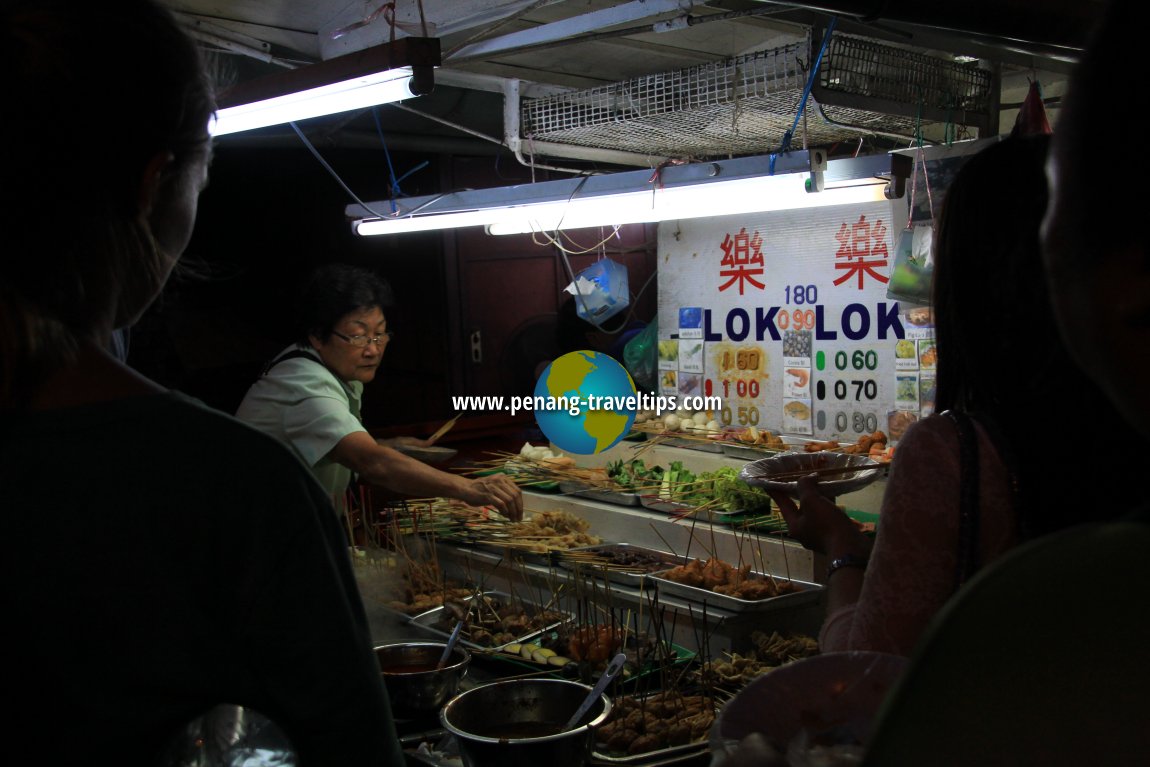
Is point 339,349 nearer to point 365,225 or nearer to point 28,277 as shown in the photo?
point 365,225

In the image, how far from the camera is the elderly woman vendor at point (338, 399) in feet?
13.9

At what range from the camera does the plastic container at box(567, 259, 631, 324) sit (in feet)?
19.5

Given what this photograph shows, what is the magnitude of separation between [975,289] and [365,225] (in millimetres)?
4303

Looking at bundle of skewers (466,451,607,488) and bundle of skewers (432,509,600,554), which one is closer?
bundle of skewers (432,509,600,554)

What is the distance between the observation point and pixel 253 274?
8.97 meters

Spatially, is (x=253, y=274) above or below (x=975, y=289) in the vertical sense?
above

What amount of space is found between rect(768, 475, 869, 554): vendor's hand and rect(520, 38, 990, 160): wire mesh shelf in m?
2.48

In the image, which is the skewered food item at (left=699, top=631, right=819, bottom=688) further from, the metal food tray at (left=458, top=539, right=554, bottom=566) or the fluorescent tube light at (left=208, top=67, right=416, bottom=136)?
the fluorescent tube light at (left=208, top=67, right=416, bottom=136)

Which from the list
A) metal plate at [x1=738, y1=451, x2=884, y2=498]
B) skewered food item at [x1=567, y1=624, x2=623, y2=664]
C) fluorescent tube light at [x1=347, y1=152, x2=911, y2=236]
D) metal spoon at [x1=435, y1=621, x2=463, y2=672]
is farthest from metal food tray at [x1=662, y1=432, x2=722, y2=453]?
metal spoon at [x1=435, y1=621, x2=463, y2=672]

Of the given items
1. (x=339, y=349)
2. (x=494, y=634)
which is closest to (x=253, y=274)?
(x=339, y=349)

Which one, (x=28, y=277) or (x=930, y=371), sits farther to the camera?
(x=930, y=371)

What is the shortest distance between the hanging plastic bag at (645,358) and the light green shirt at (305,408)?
355 centimetres

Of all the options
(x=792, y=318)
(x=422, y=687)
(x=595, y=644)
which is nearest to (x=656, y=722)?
(x=595, y=644)

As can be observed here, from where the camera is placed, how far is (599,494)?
5438 millimetres
